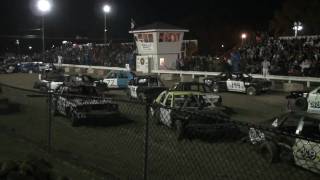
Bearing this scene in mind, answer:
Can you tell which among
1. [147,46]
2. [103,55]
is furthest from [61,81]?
[103,55]

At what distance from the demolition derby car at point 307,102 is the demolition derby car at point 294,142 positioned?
8.91 meters

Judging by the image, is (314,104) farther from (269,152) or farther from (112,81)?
(112,81)

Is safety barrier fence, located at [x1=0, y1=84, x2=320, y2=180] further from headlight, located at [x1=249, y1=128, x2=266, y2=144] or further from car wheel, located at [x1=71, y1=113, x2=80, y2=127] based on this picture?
car wheel, located at [x1=71, y1=113, x2=80, y2=127]

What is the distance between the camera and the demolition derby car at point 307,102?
68.7 feet

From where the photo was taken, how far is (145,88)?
26.8 m

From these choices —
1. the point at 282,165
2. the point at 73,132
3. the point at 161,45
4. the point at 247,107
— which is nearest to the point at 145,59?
the point at 161,45

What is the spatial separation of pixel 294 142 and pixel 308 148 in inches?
17.6

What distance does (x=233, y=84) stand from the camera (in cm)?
3256

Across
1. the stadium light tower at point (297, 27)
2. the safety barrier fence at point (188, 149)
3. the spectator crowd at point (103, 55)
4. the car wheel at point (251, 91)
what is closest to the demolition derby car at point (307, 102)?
the safety barrier fence at point (188, 149)

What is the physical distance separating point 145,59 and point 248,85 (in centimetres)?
2141

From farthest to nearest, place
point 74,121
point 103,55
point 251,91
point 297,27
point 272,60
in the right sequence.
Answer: point 103,55, point 297,27, point 272,60, point 251,91, point 74,121

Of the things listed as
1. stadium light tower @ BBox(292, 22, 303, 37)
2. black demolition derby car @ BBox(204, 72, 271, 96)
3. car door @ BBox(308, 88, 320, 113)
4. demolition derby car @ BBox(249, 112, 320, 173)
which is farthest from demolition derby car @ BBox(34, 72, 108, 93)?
stadium light tower @ BBox(292, 22, 303, 37)

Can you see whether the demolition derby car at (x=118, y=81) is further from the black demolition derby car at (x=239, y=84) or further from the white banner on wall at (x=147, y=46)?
the white banner on wall at (x=147, y=46)

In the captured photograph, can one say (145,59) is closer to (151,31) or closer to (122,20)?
(151,31)
